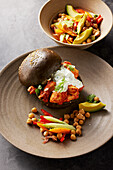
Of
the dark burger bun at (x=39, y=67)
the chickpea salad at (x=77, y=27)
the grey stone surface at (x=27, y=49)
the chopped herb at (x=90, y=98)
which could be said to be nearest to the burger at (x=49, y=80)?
the dark burger bun at (x=39, y=67)

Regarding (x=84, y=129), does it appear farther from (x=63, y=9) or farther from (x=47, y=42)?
(x=63, y=9)

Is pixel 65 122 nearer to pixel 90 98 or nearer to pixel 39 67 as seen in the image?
pixel 90 98

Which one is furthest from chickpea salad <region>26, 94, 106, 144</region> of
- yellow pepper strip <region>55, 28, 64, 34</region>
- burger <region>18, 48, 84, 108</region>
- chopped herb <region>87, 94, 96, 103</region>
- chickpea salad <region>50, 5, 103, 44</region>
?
yellow pepper strip <region>55, 28, 64, 34</region>

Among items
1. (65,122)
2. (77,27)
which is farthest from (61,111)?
(77,27)

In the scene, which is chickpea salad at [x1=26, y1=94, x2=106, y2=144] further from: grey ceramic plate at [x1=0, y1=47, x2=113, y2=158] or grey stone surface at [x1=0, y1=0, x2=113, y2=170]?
grey stone surface at [x1=0, y1=0, x2=113, y2=170]

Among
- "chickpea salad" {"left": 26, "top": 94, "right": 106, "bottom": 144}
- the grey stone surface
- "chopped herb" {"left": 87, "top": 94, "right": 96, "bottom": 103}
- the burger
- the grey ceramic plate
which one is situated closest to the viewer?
the grey ceramic plate
